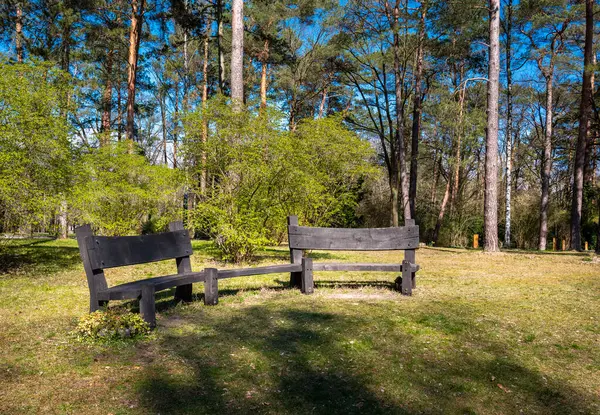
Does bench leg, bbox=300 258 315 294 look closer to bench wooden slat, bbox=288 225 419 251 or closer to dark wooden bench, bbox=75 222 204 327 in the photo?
bench wooden slat, bbox=288 225 419 251

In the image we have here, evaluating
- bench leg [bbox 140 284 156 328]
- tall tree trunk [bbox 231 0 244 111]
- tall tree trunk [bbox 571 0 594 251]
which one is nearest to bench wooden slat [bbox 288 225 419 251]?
bench leg [bbox 140 284 156 328]

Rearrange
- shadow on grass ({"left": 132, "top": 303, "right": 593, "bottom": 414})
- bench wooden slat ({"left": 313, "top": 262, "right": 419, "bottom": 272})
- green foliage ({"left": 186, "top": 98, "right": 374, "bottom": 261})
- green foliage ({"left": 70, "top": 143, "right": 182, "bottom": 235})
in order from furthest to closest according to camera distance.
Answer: green foliage ({"left": 70, "top": 143, "right": 182, "bottom": 235}) → green foliage ({"left": 186, "top": 98, "right": 374, "bottom": 261}) → bench wooden slat ({"left": 313, "top": 262, "right": 419, "bottom": 272}) → shadow on grass ({"left": 132, "top": 303, "right": 593, "bottom": 414})

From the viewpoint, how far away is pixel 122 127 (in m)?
21.6

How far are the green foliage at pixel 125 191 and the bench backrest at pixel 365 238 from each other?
→ 3.94 meters

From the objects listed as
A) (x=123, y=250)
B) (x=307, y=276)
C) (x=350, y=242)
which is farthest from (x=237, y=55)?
(x=123, y=250)

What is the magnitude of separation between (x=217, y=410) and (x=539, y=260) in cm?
1030

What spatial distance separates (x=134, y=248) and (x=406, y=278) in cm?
348

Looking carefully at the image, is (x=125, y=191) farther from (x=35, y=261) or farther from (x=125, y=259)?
(x=125, y=259)

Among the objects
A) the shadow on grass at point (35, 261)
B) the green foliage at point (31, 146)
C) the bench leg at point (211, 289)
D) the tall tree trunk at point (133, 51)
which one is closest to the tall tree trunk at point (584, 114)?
the bench leg at point (211, 289)

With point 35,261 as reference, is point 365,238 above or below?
above

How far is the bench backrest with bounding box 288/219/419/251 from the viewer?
18.5 feet

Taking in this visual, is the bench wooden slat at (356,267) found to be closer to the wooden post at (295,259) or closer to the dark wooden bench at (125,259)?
the wooden post at (295,259)

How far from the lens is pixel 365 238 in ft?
18.7

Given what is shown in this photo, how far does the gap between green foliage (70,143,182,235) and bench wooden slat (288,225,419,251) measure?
394 centimetres
